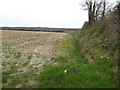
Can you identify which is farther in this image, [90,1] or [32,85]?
[90,1]

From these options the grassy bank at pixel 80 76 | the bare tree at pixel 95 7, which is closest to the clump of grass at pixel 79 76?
the grassy bank at pixel 80 76

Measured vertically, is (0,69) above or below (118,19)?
below

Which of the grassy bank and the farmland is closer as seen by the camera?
the grassy bank

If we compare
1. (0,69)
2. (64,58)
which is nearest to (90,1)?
(64,58)

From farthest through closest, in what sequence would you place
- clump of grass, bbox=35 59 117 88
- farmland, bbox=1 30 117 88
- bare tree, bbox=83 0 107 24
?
bare tree, bbox=83 0 107 24 → farmland, bbox=1 30 117 88 → clump of grass, bbox=35 59 117 88

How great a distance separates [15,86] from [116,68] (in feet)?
18.7

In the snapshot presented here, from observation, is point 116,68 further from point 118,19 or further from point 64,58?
point 64,58

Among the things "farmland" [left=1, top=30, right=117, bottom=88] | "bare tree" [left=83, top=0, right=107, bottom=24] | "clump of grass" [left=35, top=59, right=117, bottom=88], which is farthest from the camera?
"bare tree" [left=83, top=0, right=107, bottom=24]

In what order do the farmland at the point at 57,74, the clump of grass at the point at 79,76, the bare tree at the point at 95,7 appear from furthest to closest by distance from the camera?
the bare tree at the point at 95,7 < the farmland at the point at 57,74 < the clump of grass at the point at 79,76

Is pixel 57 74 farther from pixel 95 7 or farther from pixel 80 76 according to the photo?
pixel 95 7

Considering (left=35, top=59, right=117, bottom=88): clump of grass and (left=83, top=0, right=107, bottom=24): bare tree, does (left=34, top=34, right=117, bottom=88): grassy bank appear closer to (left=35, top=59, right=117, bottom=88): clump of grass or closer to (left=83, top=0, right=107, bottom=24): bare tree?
(left=35, top=59, right=117, bottom=88): clump of grass

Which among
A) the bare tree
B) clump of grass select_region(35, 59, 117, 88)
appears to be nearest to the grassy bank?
clump of grass select_region(35, 59, 117, 88)

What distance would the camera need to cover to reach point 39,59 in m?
23.3

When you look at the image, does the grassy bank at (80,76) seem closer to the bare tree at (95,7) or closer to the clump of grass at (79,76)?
the clump of grass at (79,76)
